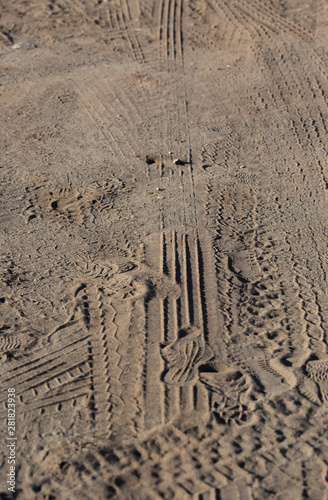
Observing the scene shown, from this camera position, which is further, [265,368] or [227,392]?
[265,368]

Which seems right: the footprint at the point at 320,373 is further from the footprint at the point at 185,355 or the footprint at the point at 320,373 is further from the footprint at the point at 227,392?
the footprint at the point at 185,355

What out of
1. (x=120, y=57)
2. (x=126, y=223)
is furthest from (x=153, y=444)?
(x=120, y=57)

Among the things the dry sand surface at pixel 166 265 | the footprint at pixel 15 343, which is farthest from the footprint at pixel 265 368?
the footprint at pixel 15 343

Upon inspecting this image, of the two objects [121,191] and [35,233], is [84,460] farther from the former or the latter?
[121,191]

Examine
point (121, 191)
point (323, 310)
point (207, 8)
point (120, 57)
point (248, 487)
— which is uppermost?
point (207, 8)

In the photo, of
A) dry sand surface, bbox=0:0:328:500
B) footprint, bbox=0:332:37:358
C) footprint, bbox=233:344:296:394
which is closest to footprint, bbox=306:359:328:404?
dry sand surface, bbox=0:0:328:500

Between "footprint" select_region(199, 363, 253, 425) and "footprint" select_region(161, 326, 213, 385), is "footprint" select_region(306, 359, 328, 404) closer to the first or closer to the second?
"footprint" select_region(199, 363, 253, 425)

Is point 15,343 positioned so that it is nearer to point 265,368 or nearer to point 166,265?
point 166,265

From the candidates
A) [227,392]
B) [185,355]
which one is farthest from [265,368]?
[185,355]
